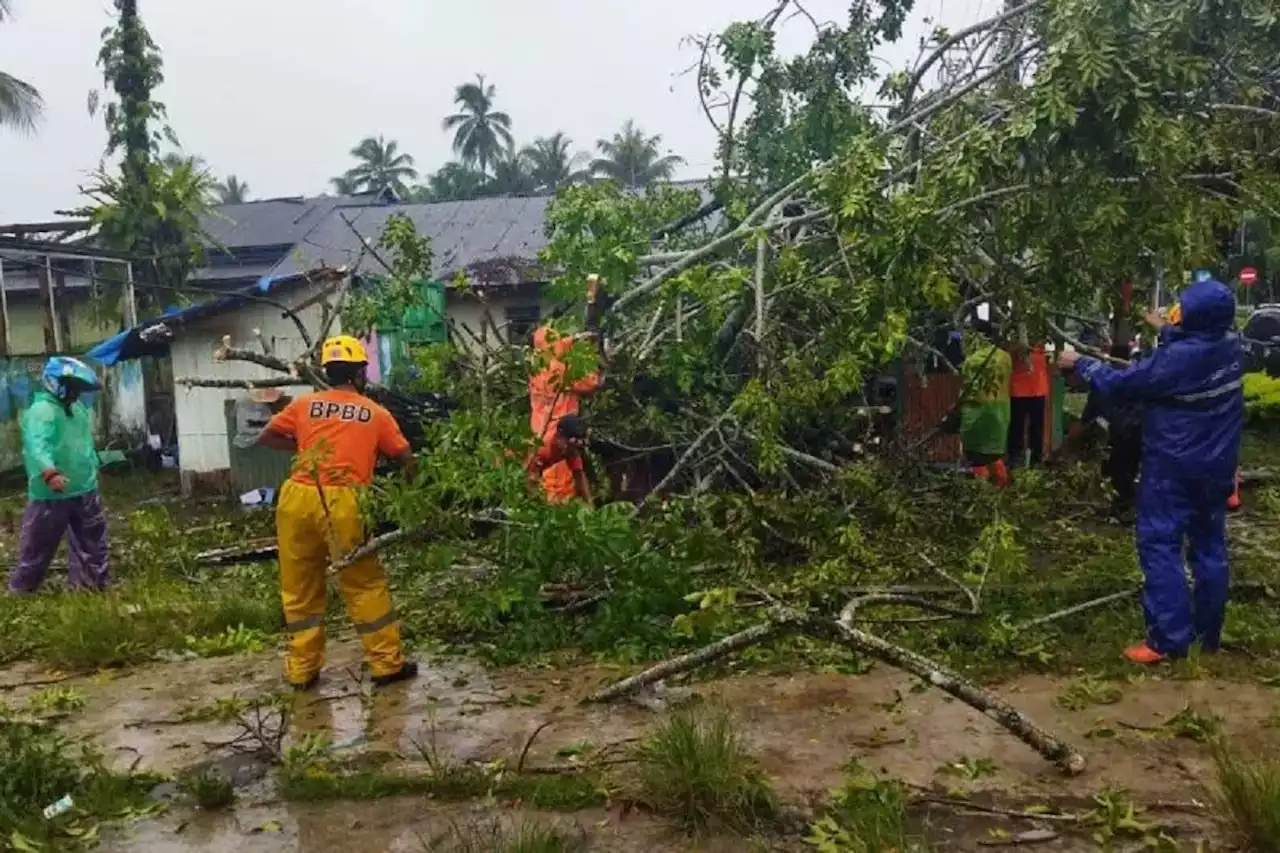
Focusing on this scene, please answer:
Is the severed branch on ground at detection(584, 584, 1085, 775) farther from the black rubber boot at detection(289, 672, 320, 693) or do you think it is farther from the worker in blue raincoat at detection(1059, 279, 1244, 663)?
the black rubber boot at detection(289, 672, 320, 693)

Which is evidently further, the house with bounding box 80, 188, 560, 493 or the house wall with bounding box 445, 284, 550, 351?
the house wall with bounding box 445, 284, 550, 351

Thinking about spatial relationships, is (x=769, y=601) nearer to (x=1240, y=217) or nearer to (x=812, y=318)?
(x=812, y=318)

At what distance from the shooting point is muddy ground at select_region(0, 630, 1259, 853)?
355cm

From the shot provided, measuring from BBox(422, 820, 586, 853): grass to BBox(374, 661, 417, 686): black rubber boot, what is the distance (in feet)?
5.15

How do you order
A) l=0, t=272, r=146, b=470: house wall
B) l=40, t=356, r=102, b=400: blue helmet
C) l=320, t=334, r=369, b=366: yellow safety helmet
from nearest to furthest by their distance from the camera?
l=320, t=334, r=369, b=366: yellow safety helmet
l=40, t=356, r=102, b=400: blue helmet
l=0, t=272, r=146, b=470: house wall

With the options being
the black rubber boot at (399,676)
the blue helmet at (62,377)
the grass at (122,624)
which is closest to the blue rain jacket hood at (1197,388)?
the black rubber boot at (399,676)

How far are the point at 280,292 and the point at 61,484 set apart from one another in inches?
233

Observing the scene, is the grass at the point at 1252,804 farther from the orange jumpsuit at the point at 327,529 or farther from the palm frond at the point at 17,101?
the palm frond at the point at 17,101

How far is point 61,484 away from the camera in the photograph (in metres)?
6.92

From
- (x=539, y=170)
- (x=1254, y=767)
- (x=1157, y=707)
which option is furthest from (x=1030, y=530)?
(x=539, y=170)

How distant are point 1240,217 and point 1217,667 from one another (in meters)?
2.51

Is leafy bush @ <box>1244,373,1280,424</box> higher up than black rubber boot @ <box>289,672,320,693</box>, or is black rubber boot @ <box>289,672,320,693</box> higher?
leafy bush @ <box>1244,373,1280,424</box>

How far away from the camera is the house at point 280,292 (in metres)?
12.0

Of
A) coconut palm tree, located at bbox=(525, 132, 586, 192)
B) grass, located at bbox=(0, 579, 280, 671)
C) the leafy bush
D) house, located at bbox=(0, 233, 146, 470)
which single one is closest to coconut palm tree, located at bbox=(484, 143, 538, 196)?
coconut palm tree, located at bbox=(525, 132, 586, 192)
